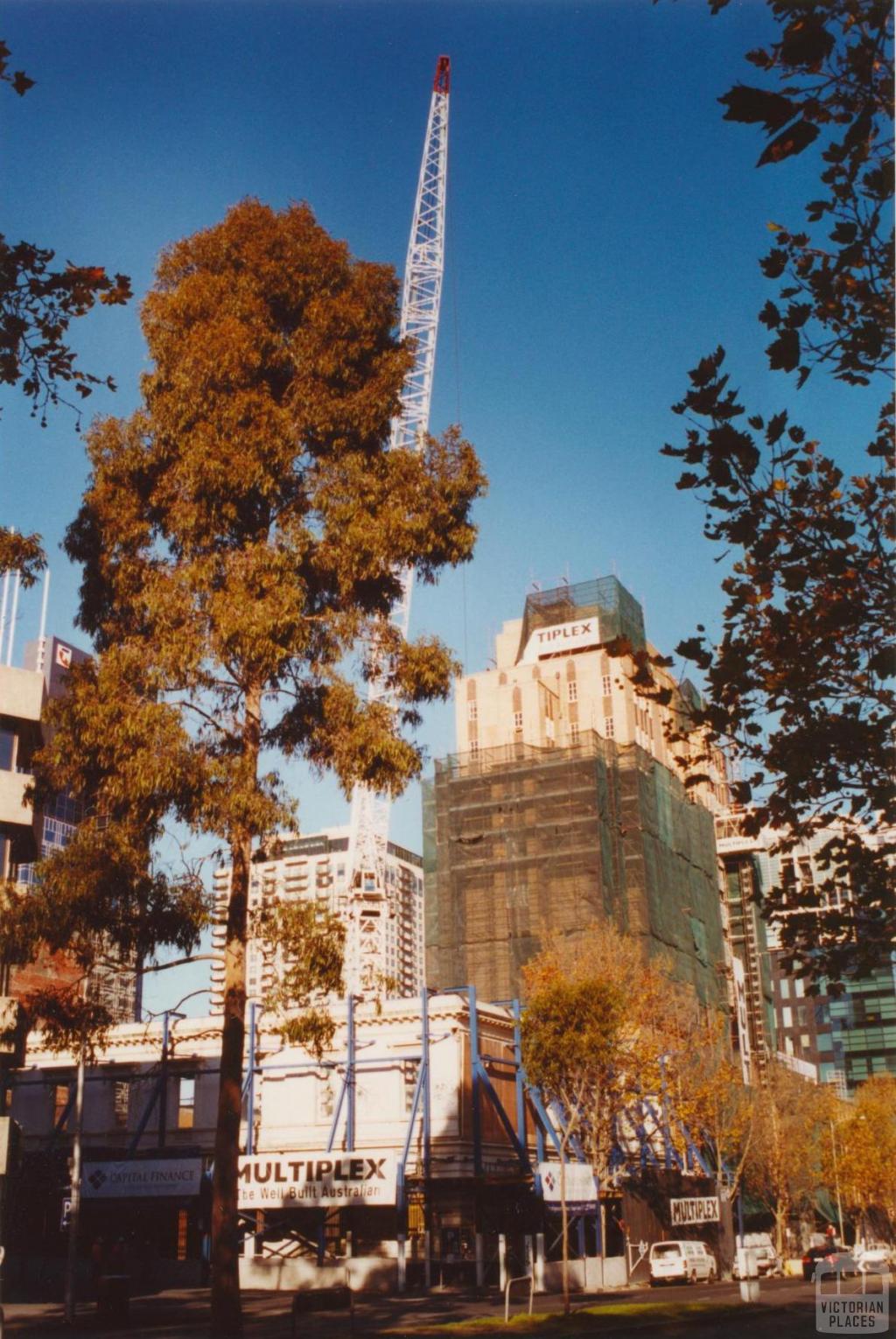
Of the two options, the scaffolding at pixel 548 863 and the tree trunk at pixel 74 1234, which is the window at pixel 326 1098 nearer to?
the tree trunk at pixel 74 1234

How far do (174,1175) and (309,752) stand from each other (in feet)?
67.1

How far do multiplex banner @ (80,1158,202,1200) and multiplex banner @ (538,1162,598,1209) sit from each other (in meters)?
10.1

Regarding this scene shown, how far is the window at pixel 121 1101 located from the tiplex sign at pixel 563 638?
6612 cm

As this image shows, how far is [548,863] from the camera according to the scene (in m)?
88.9

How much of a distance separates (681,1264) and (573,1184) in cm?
1215

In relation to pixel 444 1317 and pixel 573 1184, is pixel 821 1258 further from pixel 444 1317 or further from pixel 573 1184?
pixel 444 1317

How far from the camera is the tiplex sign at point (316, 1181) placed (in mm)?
35469

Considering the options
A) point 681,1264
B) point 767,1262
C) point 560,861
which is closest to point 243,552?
point 681,1264

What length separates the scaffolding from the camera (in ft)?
285

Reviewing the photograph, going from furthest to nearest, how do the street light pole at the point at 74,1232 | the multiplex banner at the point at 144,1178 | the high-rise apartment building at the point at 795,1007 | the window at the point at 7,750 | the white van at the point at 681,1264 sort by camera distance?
the high-rise apartment building at the point at 795,1007 < the white van at the point at 681,1264 < the multiplex banner at the point at 144,1178 < the window at the point at 7,750 < the street light pole at the point at 74,1232

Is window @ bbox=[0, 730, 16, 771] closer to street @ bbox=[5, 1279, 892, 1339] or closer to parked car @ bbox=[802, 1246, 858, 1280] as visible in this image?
street @ bbox=[5, 1279, 892, 1339]

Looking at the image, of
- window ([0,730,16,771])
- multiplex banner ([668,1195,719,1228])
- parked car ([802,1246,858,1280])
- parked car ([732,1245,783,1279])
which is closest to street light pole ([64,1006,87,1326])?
window ([0,730,16,771])

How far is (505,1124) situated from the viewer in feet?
141

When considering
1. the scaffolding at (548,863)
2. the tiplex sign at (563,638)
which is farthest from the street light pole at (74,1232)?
the tiplex sign at (563,638)
